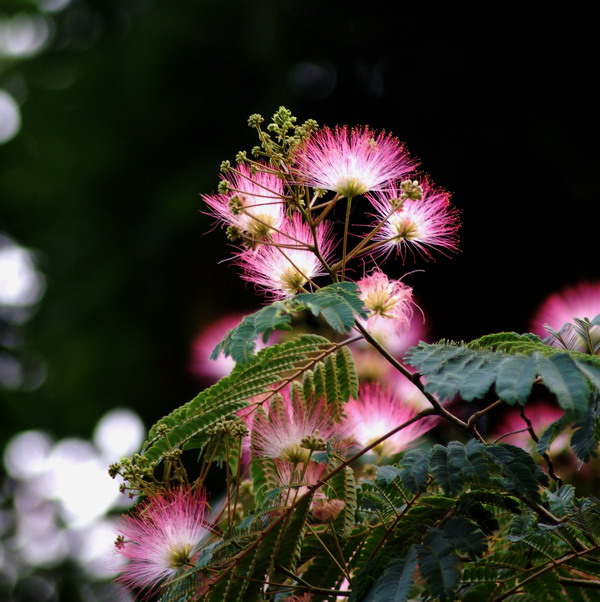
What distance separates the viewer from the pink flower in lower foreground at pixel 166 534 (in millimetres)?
1564

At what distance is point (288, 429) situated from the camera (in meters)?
1.63

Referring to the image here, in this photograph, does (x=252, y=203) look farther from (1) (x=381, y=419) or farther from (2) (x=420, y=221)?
(1) (x=381, y=419)

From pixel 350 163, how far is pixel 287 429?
18.8 inches

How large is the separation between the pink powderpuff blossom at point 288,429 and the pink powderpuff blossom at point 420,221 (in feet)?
1.08

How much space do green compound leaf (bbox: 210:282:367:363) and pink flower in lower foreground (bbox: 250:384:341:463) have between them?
236 mm

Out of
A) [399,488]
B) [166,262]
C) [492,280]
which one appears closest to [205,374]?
[399,488]

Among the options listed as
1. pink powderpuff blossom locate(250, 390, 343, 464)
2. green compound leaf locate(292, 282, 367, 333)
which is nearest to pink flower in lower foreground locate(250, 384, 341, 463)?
pink powderpuff blossom locate(250, 390, 343, 464)

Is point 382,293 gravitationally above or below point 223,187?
below

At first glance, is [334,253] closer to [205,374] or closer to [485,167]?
[205,374]

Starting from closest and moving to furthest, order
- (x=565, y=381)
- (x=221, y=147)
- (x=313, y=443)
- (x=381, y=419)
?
(x=565, y=381) → (x=313, y=443) → (x=381, y=419) → (x=221, y=147)

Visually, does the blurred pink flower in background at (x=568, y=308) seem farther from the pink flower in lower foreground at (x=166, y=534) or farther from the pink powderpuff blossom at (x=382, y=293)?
the pink flower in lower foreground at (x=166, y=534)

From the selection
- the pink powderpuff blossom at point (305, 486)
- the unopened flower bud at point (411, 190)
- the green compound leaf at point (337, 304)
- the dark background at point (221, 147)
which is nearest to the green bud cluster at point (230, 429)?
the pink powderpuff blossom at point (305, 486)

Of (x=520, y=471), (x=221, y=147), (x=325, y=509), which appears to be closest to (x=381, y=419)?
(x=325, y=509)

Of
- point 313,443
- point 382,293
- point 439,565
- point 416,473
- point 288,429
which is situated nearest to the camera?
point 439,565
